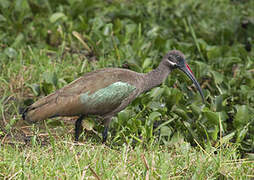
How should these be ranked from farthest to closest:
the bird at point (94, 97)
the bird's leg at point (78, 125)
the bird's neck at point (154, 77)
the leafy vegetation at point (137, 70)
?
the bird's neck at point (154, 77)
the bird's leg at point (78, 125)
the bird at point (94, 97)
the leafy vegetation at point (137, 70)

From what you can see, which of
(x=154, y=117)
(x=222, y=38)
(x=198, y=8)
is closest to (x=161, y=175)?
(x=154, y=117)

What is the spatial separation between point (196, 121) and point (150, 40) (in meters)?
1.94

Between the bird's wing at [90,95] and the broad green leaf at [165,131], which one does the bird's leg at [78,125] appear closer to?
the bird's wing at [90,95]

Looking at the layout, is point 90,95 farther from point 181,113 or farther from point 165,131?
point 181,113

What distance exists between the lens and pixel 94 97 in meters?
4.49

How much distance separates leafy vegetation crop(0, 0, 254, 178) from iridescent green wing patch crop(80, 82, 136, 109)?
0.73 feet

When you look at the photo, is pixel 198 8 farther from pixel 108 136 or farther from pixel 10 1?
pixel 108 136

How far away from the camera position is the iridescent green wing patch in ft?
14.7

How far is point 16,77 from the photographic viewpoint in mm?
5375

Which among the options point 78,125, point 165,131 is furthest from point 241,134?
point 78,125

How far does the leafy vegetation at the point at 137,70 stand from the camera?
3773mm

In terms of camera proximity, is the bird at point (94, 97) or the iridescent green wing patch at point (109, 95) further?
the iridescent green wing patch at point (109, 95)

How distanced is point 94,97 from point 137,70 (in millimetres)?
1127

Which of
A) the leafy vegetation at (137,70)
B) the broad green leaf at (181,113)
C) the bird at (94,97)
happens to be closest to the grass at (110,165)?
the leafy vegetation at (137,70)
